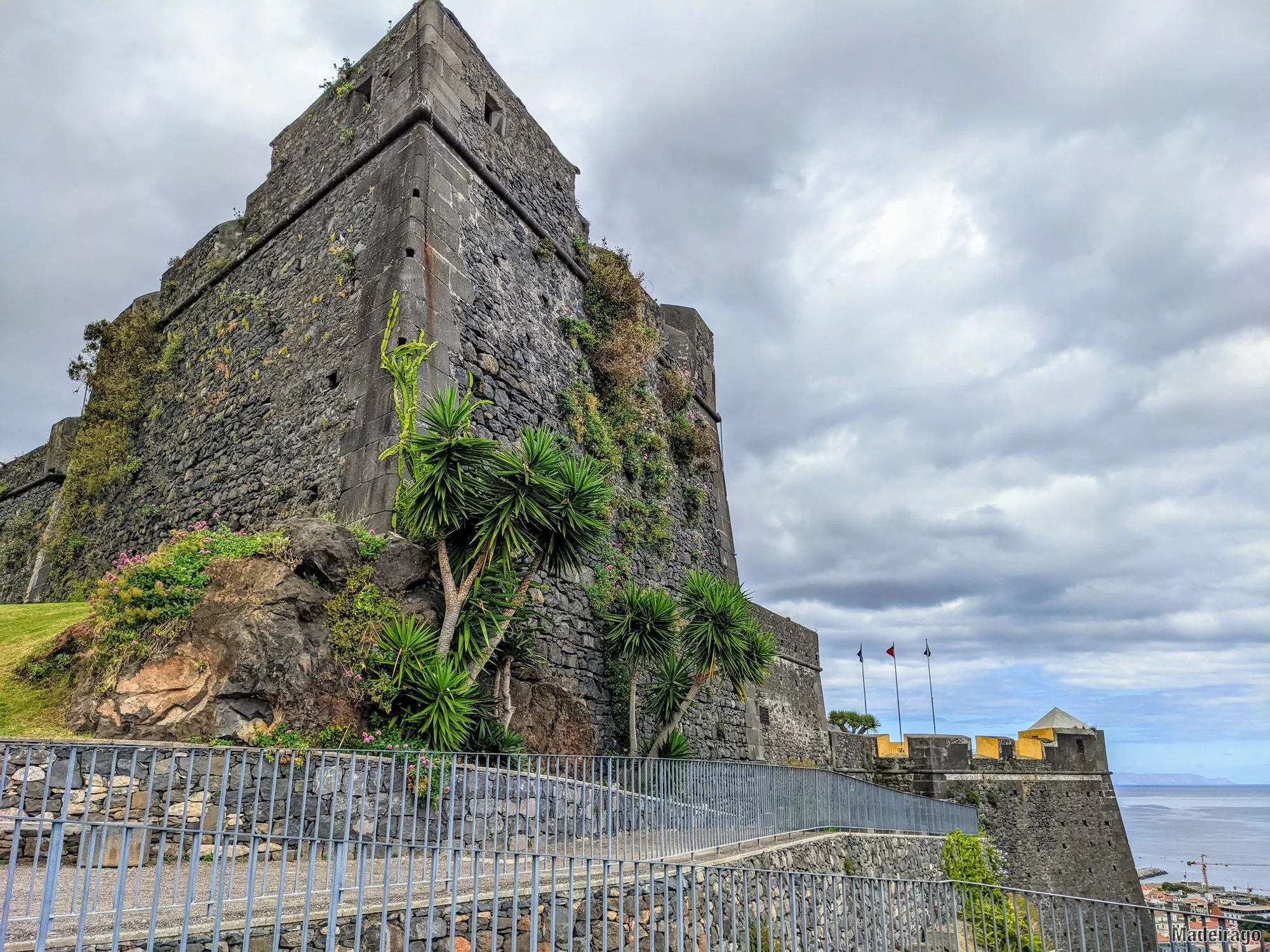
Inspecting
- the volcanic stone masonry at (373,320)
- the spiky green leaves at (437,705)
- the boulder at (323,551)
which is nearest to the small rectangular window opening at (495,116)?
the volcanic stone masonry at (373,320)

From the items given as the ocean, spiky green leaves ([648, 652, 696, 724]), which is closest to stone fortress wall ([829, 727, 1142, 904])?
spiky green leaves ([648, 652, 696, 724])

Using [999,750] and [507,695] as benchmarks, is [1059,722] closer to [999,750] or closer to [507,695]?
[999,750]

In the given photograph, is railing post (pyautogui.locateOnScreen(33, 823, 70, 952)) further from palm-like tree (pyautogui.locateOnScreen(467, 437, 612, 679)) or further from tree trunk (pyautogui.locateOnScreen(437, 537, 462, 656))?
palm-like tree (pyautogui.locateOnScreen(467, 437, 612, 679))

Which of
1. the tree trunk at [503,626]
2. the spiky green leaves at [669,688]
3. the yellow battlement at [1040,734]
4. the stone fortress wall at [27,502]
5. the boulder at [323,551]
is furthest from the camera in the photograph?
the yellow battlement at [1040,734]

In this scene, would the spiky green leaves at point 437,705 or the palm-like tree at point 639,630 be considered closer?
the spiky green leaves at point 437,705

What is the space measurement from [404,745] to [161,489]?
879 centimetres

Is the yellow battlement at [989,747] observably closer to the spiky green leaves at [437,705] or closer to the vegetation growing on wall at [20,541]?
the spiky green leaves at [437,705]

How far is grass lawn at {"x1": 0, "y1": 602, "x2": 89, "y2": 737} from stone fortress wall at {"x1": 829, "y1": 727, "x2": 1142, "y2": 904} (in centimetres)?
1688

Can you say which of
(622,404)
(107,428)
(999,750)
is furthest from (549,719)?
(999,750)

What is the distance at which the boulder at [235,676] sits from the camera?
7.20m

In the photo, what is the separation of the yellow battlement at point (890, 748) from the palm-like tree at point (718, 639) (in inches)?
432

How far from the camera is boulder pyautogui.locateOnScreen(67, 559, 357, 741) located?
284 inches

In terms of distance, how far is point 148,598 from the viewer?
7.90 metres

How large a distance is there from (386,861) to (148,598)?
202 inches
